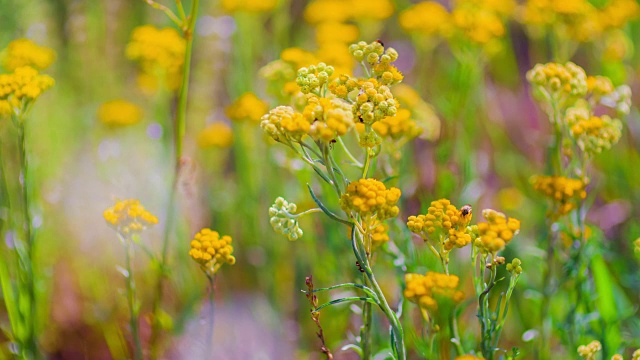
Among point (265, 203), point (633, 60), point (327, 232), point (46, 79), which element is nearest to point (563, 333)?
point (327, 232)

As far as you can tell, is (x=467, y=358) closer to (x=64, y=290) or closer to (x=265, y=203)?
(x=265, y=203)

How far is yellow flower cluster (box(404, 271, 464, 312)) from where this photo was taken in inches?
48.1

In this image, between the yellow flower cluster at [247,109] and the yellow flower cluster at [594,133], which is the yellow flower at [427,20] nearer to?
the yellow flower cluster at [247,109]

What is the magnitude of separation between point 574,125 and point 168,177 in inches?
71.5

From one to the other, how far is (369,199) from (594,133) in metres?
0.90

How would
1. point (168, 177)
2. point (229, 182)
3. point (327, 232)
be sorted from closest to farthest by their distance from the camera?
point (327, 232)
point (168, 177)
point (229, 182)

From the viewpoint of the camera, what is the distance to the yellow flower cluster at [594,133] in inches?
70.7

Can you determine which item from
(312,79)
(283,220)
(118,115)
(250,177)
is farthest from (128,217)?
(118,115)

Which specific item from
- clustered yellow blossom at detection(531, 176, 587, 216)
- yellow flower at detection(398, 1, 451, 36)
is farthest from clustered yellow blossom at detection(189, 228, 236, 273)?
yellow flower at detection(398, 1, 451, 36)

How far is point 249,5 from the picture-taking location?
2.98 metres

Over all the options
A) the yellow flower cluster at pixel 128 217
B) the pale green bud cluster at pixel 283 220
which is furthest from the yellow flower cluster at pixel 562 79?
the yellow flower cluster at pixel 128 217

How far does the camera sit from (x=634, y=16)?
9.90 ft

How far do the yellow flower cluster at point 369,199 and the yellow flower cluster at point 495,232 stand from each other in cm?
19

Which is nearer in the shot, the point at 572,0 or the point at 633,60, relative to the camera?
the point at 572,0
